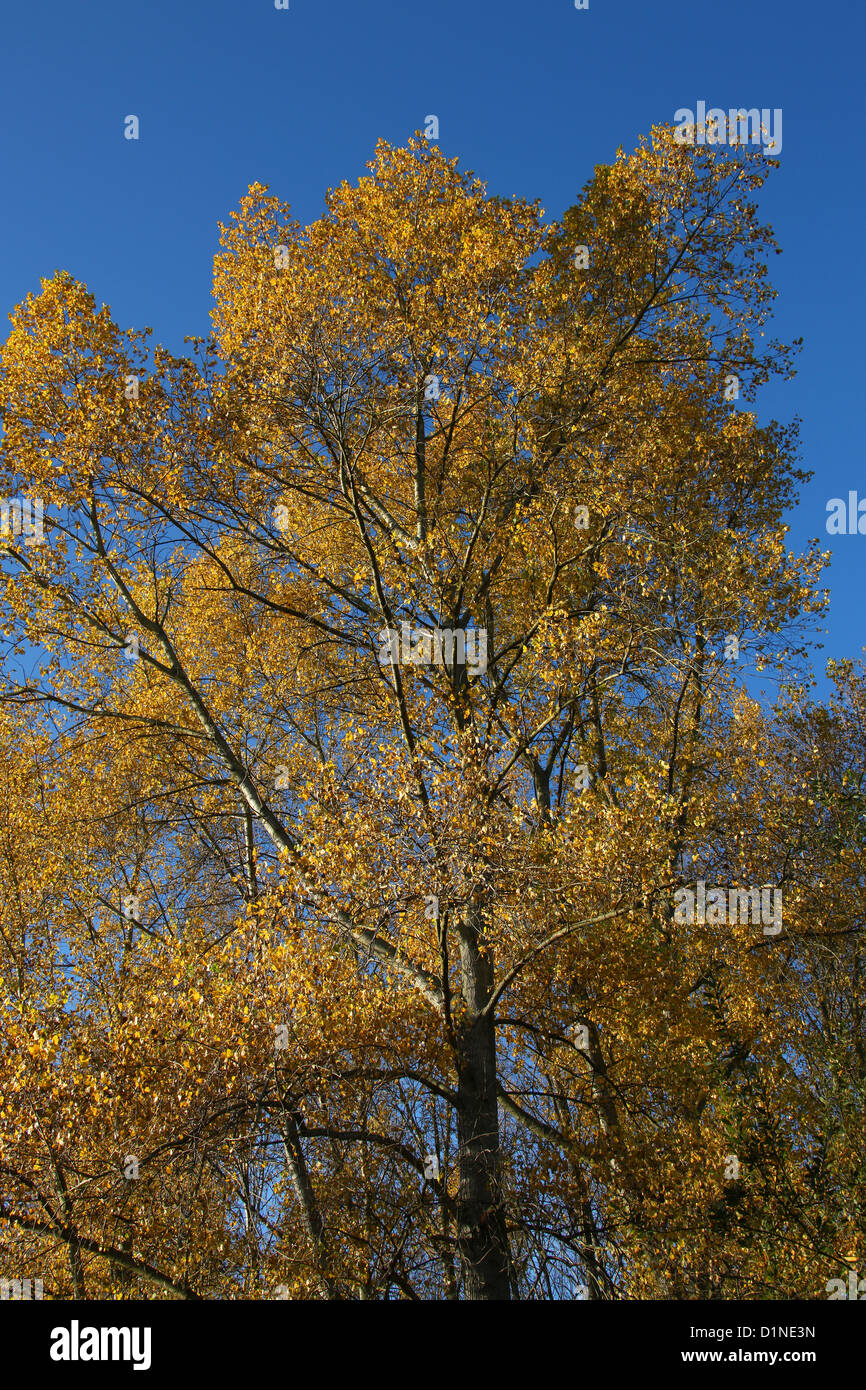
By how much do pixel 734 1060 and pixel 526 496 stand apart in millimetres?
8250

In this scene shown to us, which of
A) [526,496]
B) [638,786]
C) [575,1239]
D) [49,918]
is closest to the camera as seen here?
[638,786]

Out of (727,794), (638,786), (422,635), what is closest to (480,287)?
(422,635)

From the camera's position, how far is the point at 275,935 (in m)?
9.67

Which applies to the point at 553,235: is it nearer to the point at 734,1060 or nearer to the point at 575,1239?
the point at 734,1060

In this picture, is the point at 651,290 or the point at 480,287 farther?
the point at 651,290

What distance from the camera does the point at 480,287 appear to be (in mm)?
12039

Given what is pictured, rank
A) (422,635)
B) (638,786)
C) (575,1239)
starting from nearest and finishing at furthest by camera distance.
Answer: (638,786) → (575,1239) → (422,635)

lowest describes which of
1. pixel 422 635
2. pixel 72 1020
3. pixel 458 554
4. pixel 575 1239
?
pixel 575 1239

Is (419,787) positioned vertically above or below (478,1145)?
above

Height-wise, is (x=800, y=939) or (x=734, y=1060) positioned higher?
(x=800, y=939)

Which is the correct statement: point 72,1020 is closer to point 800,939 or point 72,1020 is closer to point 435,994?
point 435,994

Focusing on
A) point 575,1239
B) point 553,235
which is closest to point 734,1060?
point 575,1239

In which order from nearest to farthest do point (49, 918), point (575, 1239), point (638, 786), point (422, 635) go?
1. point (638, 786)
2. point (575, 1239)
3. point (422, 635)
4. point (49, 918)

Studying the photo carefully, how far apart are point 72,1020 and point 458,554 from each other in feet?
27.1
